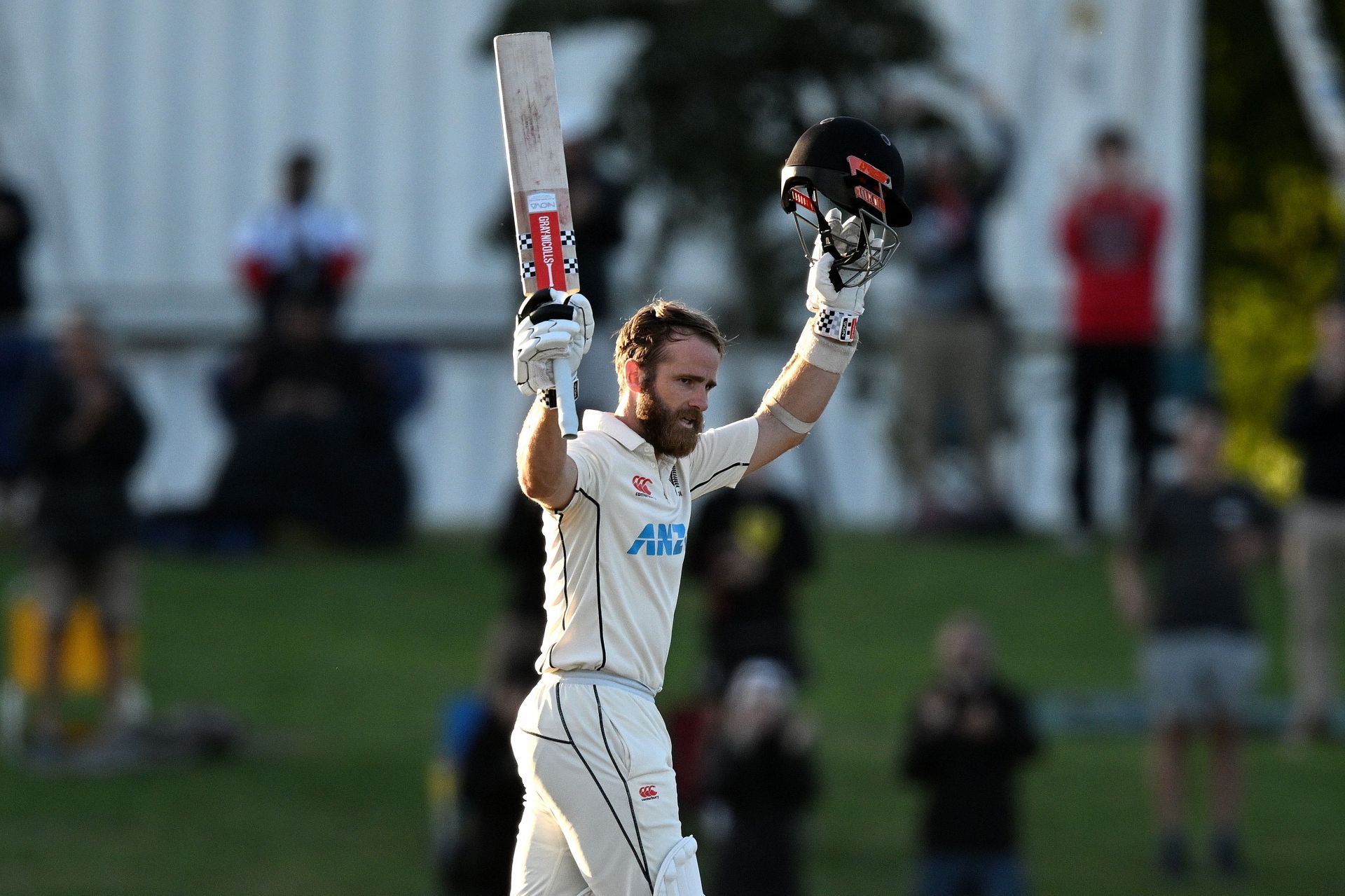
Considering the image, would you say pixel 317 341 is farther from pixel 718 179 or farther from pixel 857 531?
pixel 857 531

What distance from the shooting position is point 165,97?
19.0 meters

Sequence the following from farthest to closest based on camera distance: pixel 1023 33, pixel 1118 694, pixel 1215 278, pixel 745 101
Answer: pixel 1215 278
pixel 1023 33
pixel 745 101
pixel 1118 694

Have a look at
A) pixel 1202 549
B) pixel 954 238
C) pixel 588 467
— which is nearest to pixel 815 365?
pixel 588 467

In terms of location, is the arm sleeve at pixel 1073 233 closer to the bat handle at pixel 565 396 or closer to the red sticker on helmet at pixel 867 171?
the red sticker on helmet at pixel 867 171

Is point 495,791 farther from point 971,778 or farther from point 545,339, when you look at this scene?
point 545,339

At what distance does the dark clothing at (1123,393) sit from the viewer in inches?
570

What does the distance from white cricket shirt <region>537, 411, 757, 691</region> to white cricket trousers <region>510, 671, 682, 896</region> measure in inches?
2.8

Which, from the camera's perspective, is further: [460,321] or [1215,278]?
[1215,278]

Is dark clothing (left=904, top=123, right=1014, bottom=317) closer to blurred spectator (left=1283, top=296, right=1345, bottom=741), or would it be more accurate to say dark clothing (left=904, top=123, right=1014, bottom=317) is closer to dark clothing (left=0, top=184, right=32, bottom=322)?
blurred spectator (left=1283, top=296, right=1345, bottom=741)

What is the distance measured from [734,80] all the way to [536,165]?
9.89m

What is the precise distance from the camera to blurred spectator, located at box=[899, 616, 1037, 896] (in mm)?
10836

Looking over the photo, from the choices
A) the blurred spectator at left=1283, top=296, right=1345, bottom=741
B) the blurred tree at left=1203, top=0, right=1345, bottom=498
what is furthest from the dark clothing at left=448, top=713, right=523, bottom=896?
the blurred tree at left=1203, top=0, right=1345, bottom=498

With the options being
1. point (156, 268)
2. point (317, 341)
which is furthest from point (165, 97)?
point (317, 341)

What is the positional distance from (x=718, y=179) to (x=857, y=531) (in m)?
3.18
